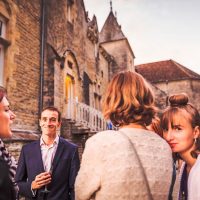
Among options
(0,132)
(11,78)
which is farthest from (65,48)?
(0,132)

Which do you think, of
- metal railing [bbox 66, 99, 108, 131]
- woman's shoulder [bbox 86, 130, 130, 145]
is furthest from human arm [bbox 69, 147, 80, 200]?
metal railing [bbox 66, 99, 108, 131]

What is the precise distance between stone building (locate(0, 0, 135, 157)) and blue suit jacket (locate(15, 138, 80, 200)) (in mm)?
3577

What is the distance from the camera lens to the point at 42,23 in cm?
949

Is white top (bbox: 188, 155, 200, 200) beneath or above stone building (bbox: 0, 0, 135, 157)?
beneath

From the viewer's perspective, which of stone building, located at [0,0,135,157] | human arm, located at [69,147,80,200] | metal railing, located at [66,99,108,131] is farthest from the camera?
metal railing, located at [66,99,108,131]

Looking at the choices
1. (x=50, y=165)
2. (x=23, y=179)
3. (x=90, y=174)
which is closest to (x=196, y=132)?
(x=90, y=174)

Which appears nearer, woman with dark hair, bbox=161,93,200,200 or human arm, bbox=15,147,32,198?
woman with dark hair, bbox=161,93,200,200

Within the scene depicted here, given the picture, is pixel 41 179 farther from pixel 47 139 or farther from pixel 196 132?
pixel 196 132

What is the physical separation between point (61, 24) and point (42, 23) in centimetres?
181

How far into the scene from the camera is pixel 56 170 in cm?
298

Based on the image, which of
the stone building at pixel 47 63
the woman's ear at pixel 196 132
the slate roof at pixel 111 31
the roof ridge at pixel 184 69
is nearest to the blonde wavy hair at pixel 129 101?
the woman's ear at pixel 196 132

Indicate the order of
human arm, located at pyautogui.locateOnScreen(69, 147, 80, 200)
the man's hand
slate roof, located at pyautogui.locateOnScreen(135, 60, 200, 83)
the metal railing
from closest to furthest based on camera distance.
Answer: the man's hand
human arm, located at pyautogui.locateOnScreen(69, 147, 80, 200)
the metal railing
slate roof, located at pyautogui.locateOnScreen(135, 60, 200, 83)

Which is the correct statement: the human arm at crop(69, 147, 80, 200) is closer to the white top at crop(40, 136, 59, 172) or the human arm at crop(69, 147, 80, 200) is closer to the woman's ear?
the white top at crop(40, 136, 59, 172)

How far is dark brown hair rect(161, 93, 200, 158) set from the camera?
6.88 feet
